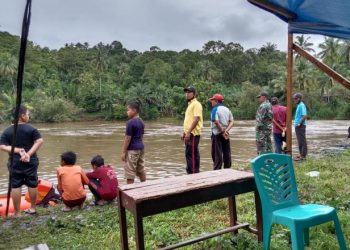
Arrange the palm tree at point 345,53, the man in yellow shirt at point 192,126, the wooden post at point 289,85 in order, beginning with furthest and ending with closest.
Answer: the palm tree at point 345,53 < the man in yellow shirt at point 192,126 < the wooden post at point 289,85

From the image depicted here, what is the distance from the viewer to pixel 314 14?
9.22 feet

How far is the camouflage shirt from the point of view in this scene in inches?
290

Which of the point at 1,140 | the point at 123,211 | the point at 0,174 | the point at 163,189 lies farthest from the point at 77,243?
the point at 0,174

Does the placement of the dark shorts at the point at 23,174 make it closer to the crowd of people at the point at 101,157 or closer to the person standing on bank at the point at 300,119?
the crowd of people at the point at 101,157

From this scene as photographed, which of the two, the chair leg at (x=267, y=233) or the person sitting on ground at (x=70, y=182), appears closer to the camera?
the chair leg at (x=267, y=233)

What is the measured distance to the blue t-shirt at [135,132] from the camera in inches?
213

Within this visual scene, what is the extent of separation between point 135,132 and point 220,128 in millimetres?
1809

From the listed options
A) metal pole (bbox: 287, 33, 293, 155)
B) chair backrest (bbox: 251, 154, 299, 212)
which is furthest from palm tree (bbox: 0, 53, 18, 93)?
chair backrest (bbox: 251, 154, 299, 212)

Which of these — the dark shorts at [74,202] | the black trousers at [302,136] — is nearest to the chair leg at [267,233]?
the dark shorts at [74,202]

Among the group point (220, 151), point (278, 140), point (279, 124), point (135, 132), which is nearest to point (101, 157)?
point (135, 132)

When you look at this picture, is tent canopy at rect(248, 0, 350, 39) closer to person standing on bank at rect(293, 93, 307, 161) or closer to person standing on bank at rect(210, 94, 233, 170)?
person standing on bank at rect(210, 94, 233, 170)

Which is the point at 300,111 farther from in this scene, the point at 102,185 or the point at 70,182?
the point at 70,182

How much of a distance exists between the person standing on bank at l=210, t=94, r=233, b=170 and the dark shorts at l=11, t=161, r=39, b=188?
10.5ft

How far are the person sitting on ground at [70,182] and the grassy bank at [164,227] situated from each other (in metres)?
0.21
